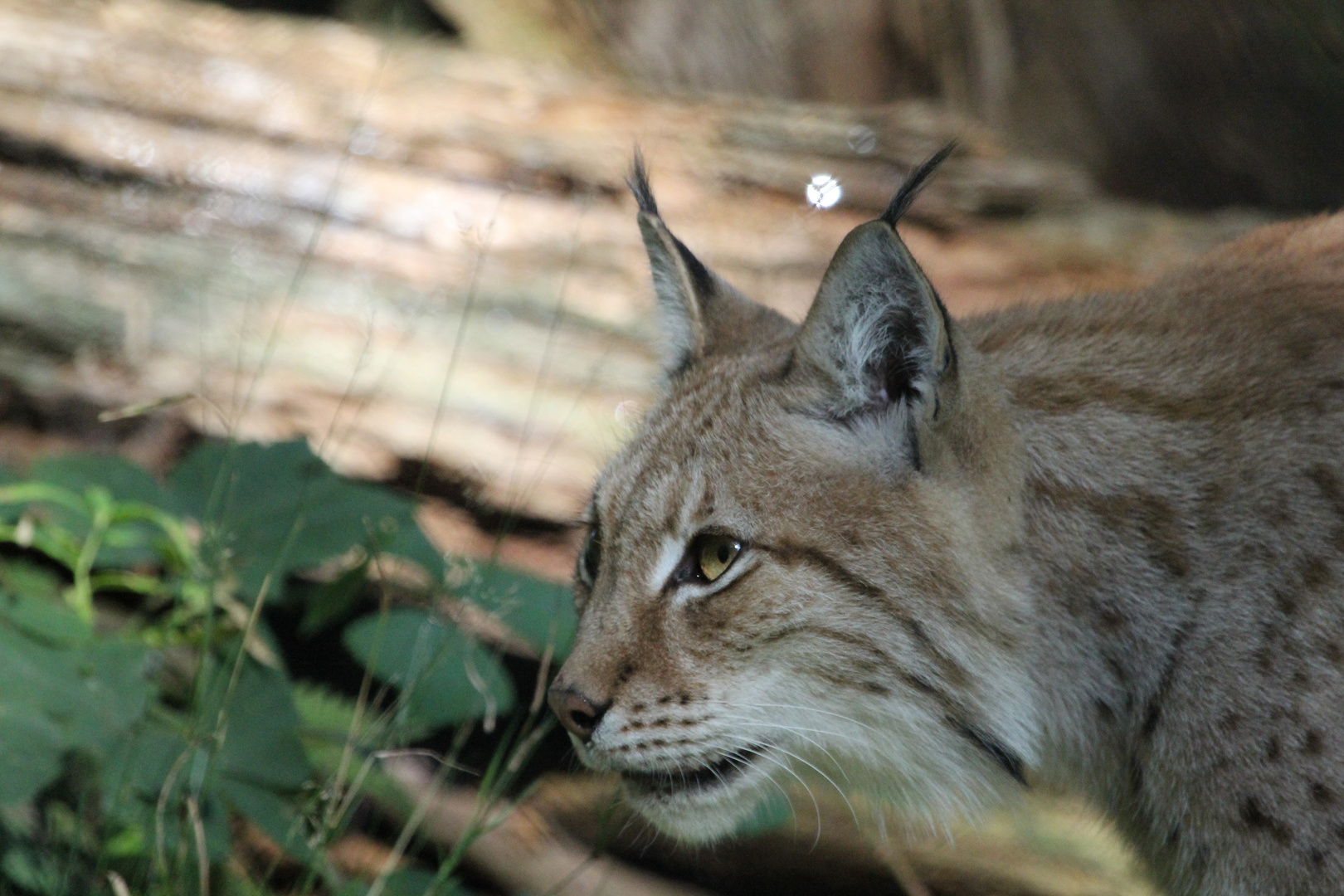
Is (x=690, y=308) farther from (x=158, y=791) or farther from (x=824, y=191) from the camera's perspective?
(x=158, y=791)

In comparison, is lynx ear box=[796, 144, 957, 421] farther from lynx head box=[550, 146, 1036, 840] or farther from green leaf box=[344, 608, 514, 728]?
green leaf box=[344, 608, 514, 728]

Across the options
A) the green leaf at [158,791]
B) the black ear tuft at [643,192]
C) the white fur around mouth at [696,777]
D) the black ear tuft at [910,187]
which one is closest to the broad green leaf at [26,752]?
the green leaf at [158,791]

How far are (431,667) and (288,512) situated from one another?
68 cm

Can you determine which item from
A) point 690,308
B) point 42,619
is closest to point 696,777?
point 690,308

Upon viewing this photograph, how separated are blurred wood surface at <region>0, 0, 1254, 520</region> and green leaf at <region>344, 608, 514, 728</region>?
98 cm

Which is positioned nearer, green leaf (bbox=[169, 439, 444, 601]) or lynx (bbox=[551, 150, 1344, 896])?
lynx (bbox=[551, 150, 1344, 896])

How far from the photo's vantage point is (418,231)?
4.96 m

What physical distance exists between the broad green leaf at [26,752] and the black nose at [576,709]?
1246 mm

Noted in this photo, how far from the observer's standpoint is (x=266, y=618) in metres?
4.50

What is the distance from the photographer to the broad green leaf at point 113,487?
3.69m

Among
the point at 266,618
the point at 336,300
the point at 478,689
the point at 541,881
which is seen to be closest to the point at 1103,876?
the point at 541,881

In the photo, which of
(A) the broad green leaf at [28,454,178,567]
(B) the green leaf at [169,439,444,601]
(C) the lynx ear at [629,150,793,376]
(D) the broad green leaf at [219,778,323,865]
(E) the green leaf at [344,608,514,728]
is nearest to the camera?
(D) the broad green leaf at [219,778,323,865]

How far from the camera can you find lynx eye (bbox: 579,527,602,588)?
3.08m

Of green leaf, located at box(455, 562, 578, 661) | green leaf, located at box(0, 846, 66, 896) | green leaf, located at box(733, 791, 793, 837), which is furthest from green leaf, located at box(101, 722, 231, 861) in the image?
green leaf, located at box(733, 791, 793, 837)
